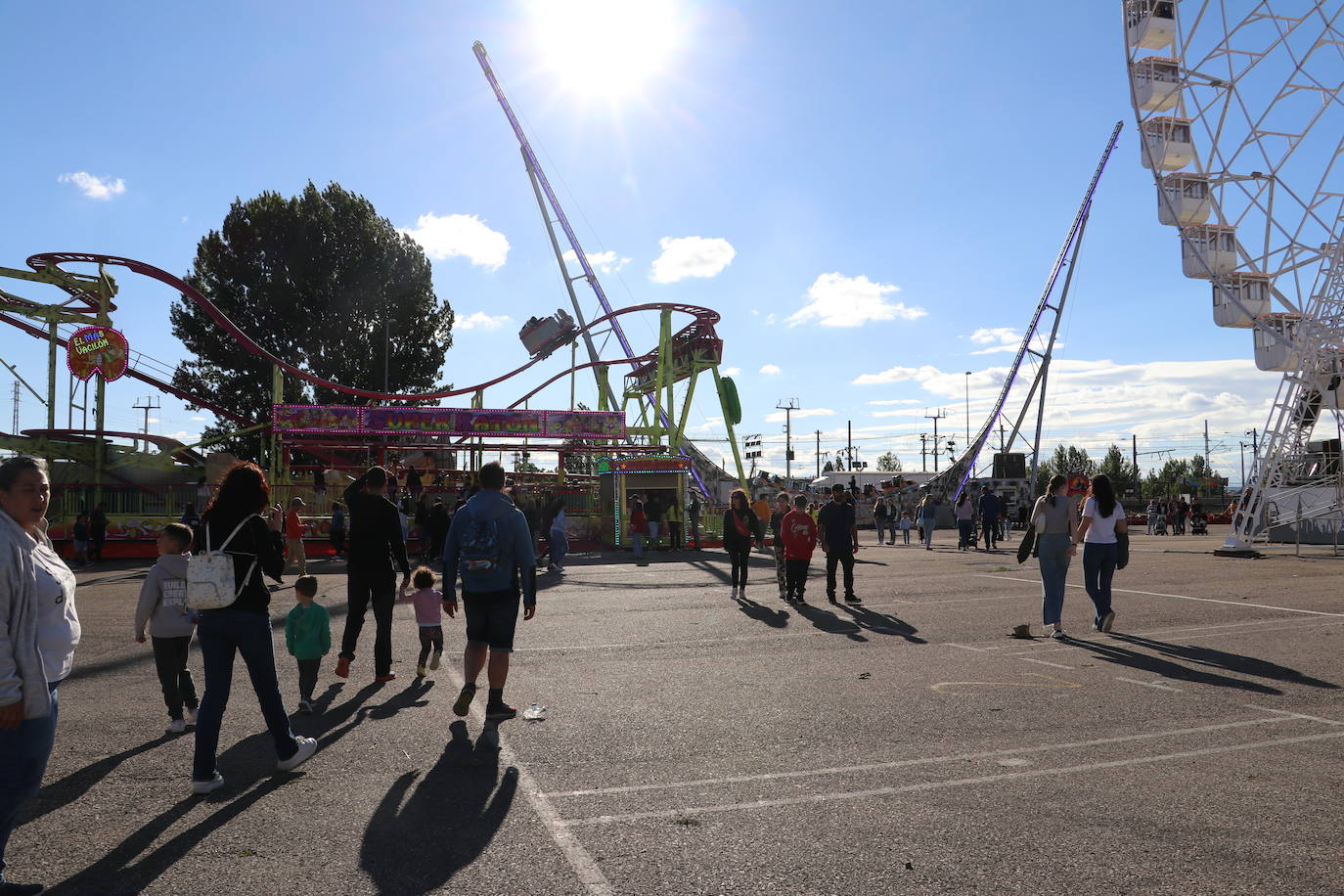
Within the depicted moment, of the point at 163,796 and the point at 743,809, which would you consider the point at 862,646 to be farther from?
the point at 163,796

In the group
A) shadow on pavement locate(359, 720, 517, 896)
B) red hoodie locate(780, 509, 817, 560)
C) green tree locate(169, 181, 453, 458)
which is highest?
green tree locate(169, 181, 453, 458)

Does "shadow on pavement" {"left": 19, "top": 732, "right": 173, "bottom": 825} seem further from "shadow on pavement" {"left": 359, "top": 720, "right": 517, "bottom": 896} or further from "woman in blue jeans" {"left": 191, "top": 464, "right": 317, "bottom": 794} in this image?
"shadow on pavement" {"left": 359, "top": 720, "right": 517, "bottom": 896}

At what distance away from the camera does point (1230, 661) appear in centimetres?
826

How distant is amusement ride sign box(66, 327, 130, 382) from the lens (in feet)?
92.6

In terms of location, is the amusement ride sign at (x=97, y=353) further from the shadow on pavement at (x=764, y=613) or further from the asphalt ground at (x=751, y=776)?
the shadow on pavement at (x=764, y=613)

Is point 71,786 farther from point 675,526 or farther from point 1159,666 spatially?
point 675,526

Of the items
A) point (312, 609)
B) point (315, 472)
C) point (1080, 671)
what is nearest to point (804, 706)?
point (1080, 671)

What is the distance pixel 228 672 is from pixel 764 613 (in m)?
7.91

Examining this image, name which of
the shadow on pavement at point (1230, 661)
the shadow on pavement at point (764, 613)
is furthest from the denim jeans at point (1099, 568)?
the shadow on pavement at point (764, 613)

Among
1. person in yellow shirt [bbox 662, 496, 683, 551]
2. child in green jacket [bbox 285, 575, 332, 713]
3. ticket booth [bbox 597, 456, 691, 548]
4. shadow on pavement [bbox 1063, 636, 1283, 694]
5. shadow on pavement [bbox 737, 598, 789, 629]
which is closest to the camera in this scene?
child in green jacket [bbox 285, 575, 332, 713]

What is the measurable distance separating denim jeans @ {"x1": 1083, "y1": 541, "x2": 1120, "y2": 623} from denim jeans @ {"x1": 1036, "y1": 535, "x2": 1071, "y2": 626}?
1.04ft

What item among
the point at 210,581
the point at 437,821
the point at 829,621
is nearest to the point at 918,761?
the point at 437,821

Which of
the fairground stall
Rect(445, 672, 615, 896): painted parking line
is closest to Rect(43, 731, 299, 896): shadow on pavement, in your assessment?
Rect(445, 672, 615, 896): painted parking line

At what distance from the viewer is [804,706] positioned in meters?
6.61
